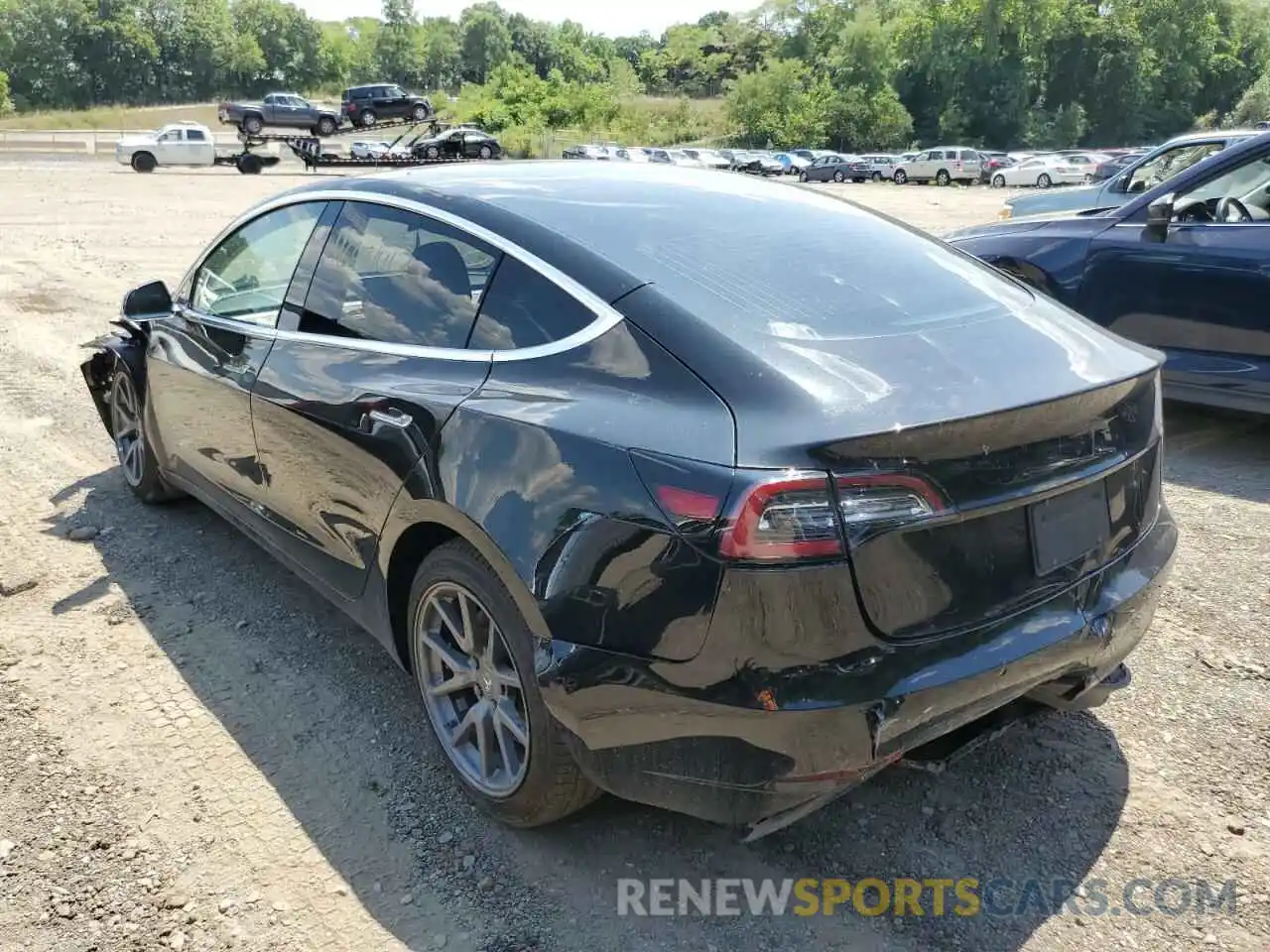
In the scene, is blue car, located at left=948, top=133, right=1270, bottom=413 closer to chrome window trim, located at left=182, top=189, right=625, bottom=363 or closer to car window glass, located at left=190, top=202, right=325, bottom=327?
chrome window trim, located at left=182, top=189, right=625, bottom=363

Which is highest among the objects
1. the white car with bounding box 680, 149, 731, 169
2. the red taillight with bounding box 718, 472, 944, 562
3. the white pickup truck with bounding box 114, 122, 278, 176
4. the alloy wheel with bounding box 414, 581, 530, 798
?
the white pickup truck with bounding box 114, 122, 278, 176

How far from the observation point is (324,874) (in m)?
2.61

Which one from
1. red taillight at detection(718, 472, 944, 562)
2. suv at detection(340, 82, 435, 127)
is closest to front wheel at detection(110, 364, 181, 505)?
red taillight at detection(718, 472, 944, 562)

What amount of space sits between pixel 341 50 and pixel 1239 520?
151434mm

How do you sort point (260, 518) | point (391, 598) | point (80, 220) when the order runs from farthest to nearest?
point (80, 220)
point (260, 518)
point (391, 598)

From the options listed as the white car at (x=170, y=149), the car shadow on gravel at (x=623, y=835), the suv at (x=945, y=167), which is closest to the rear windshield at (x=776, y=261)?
the car shadow on gravel at (x=623, y=835)

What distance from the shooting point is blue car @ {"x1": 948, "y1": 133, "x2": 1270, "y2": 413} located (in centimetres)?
539

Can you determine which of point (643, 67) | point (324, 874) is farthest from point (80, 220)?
point (643, 67)

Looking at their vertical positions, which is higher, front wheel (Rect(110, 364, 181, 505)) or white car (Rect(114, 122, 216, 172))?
white car (Rect(114, 122, 216, 172))

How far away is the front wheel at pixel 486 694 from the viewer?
2508 millimetres

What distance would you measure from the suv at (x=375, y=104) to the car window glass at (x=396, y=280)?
197 ft

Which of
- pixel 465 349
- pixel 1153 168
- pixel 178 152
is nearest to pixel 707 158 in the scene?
pixel 178 152

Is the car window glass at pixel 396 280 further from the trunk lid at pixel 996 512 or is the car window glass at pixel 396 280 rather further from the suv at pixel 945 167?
the suv at pixel 945 167

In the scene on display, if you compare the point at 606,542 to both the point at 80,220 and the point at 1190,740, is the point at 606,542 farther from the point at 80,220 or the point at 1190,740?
the point at 80,220
